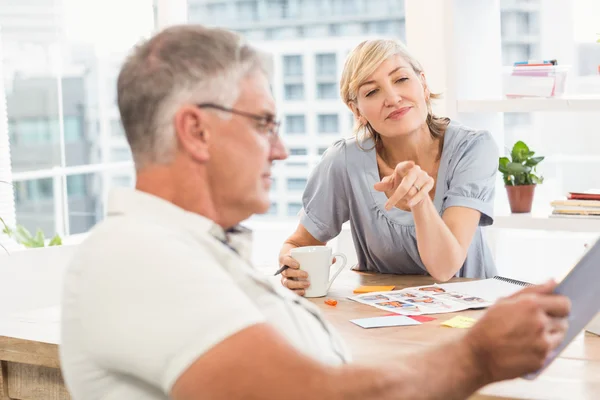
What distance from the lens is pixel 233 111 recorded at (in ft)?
3.59

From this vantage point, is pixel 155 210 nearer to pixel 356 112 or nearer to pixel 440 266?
pixel 440 266

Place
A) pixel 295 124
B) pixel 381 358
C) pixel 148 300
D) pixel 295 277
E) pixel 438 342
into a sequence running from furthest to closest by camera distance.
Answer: pixel 295 124, pixel 295 277, pixel 438 342, pixel 381 358, pixel 148 300

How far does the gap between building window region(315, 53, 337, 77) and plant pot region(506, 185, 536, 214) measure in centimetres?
695

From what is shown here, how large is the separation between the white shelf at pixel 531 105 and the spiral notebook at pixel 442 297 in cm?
128

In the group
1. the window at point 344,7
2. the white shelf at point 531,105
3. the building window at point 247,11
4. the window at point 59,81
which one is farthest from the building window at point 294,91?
the white shelf at point 531,105

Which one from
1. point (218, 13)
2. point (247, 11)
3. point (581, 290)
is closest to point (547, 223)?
point (581, 290)

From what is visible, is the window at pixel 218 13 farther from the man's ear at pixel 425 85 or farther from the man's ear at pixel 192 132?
the man's ear at pixel 192 132

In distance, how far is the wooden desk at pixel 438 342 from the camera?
1.29m

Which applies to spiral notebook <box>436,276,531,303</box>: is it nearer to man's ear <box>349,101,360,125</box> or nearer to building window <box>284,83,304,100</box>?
man's ear <box>349,101,360,125</box>

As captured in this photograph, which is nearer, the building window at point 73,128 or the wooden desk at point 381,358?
the wooden desk at point 381,358

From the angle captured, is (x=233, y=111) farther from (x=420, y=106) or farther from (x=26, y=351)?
(x=420, y=106)

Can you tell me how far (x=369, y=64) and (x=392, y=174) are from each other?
0.36 m

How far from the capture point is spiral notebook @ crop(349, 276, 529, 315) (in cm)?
178

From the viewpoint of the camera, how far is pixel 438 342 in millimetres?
1554
